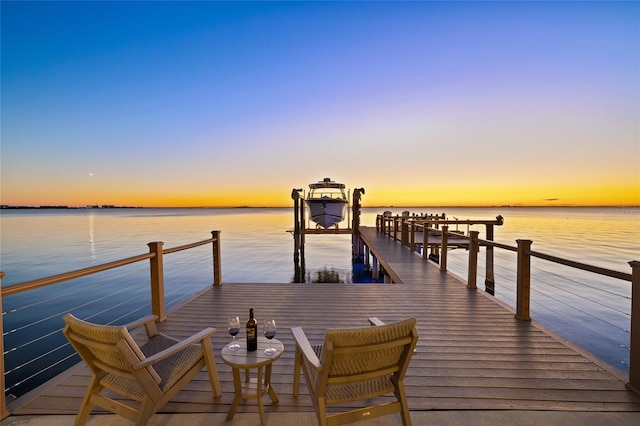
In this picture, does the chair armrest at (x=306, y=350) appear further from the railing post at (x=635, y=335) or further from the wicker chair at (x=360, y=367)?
the railing post at (x=635, y=335)

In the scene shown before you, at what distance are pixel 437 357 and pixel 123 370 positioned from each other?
104 inches

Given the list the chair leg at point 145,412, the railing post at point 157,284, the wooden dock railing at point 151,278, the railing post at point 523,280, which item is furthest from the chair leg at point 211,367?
the railing post at point 523,280

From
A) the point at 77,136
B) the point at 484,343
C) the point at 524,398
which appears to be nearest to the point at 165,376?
the point at 524,398

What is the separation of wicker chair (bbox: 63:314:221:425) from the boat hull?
15.9m

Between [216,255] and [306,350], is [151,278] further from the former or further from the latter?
[306,350]

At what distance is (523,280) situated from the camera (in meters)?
3.73

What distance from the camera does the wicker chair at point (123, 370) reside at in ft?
5.41

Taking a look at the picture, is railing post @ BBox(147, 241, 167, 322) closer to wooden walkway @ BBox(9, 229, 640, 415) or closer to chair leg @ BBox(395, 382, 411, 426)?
wooden walkway @ BBox(9, 229, 640, 415)

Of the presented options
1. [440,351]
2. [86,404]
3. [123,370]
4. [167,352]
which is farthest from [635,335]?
[86,404]

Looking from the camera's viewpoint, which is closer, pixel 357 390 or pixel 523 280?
pixel 357 390

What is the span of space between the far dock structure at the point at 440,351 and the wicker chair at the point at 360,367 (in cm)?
50

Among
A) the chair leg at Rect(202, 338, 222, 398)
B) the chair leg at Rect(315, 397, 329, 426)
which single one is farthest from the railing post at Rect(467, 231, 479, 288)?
the chair leg at Rect(202, 338, 222, 398)

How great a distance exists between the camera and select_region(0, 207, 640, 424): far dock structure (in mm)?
2158

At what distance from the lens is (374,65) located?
11.9m
